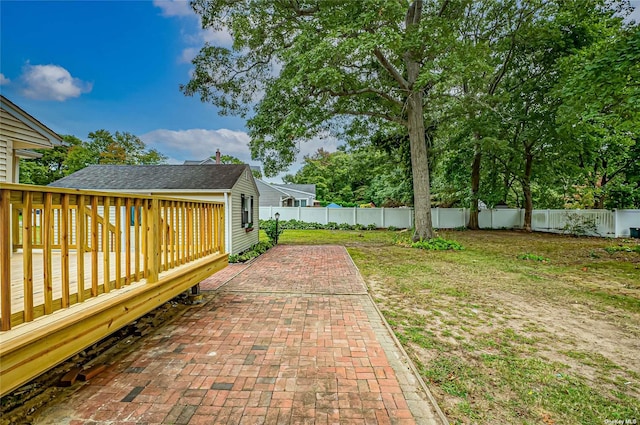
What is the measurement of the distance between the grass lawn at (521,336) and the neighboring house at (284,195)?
18368 mm

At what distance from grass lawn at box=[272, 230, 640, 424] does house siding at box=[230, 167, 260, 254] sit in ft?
13.2

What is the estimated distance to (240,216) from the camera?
8914 millimetres

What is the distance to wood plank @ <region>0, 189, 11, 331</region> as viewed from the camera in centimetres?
161

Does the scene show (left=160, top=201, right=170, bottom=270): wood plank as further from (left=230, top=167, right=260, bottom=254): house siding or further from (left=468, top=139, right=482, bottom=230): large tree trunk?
(left=468, top=139, right=482, bottom=230): large tree trunk

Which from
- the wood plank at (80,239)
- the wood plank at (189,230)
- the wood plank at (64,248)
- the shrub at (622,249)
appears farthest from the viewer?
the shrub at (622,249)

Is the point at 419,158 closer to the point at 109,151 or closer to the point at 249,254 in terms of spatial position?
the point at 249,254

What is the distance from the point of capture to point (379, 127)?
14.5 meters

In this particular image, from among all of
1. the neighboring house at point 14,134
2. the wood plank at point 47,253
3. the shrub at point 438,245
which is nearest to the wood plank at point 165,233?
the wood plank at point 47,253

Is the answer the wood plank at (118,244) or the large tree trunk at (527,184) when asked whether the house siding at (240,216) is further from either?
the large tree trunk at (527,184)

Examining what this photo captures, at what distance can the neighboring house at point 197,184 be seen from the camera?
26.5 ft

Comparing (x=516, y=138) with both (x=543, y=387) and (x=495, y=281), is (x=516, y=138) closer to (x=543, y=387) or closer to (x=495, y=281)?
(x=495, y=281)

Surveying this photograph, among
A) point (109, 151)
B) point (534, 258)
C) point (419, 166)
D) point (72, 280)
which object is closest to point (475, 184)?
point (419, 166)

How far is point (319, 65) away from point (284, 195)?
1641 centimetres

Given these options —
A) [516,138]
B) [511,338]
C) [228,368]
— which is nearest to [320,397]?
[228,368]
